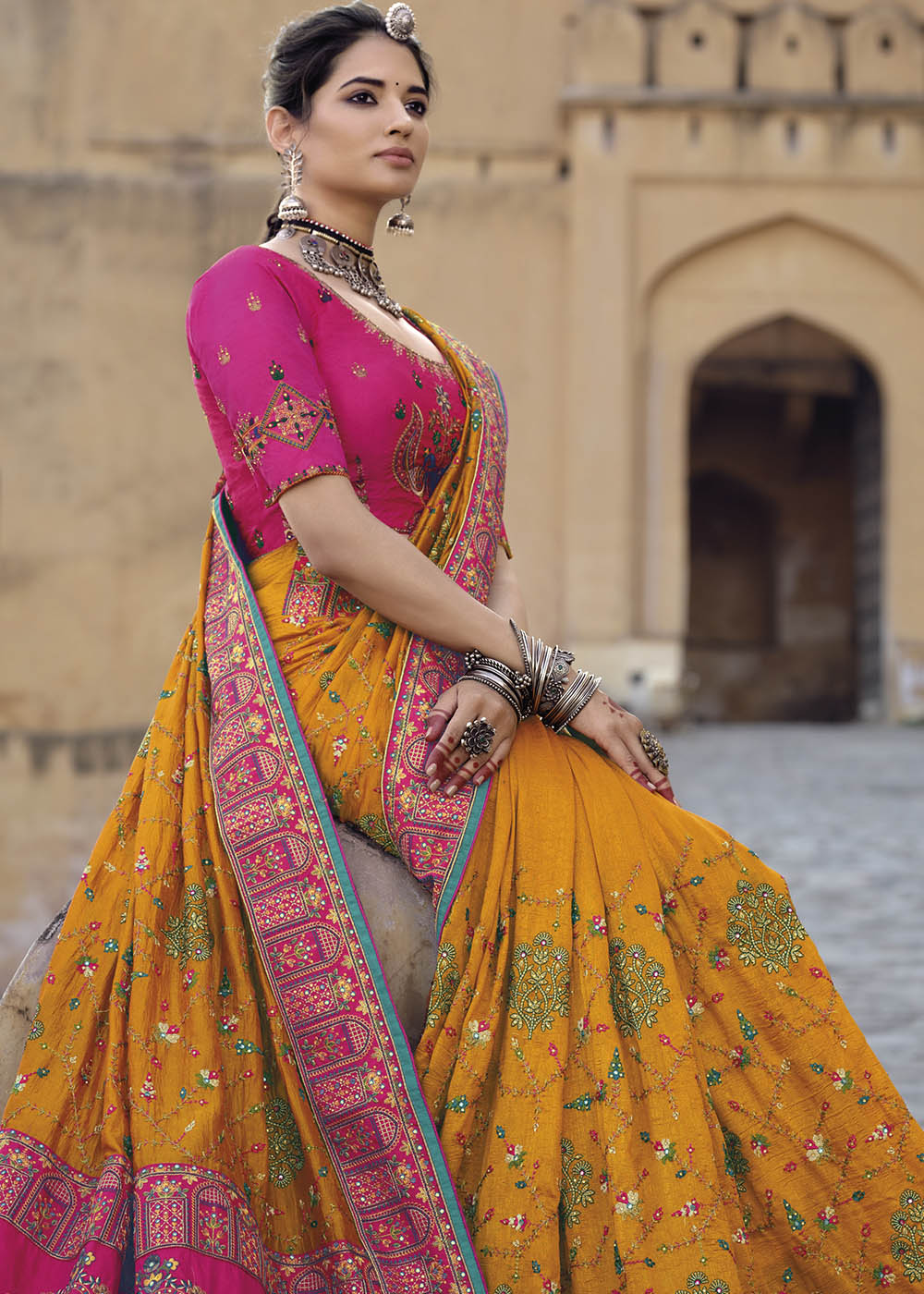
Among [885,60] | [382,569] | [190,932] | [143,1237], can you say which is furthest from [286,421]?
[885,60]

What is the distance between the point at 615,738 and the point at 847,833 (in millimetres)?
4740

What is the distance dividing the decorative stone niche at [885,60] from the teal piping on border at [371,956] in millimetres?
9395

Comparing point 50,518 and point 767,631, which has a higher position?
point 50,518

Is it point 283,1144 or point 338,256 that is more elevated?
point 338,256

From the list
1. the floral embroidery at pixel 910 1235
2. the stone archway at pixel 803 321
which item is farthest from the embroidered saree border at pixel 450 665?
the stone archway at pixel 803 321

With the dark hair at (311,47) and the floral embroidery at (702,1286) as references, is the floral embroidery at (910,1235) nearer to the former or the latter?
the floral embroidery at (702,1286)

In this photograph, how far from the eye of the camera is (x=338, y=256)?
1.67 meters

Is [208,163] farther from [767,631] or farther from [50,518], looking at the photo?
[767,631]

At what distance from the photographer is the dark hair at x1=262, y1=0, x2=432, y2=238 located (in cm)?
164

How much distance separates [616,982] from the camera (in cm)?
137

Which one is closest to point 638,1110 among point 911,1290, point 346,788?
point 911,1290

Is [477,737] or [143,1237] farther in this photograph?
[477,737]

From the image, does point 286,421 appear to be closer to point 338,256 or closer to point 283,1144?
point 338,256

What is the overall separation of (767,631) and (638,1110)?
46.1 feet
